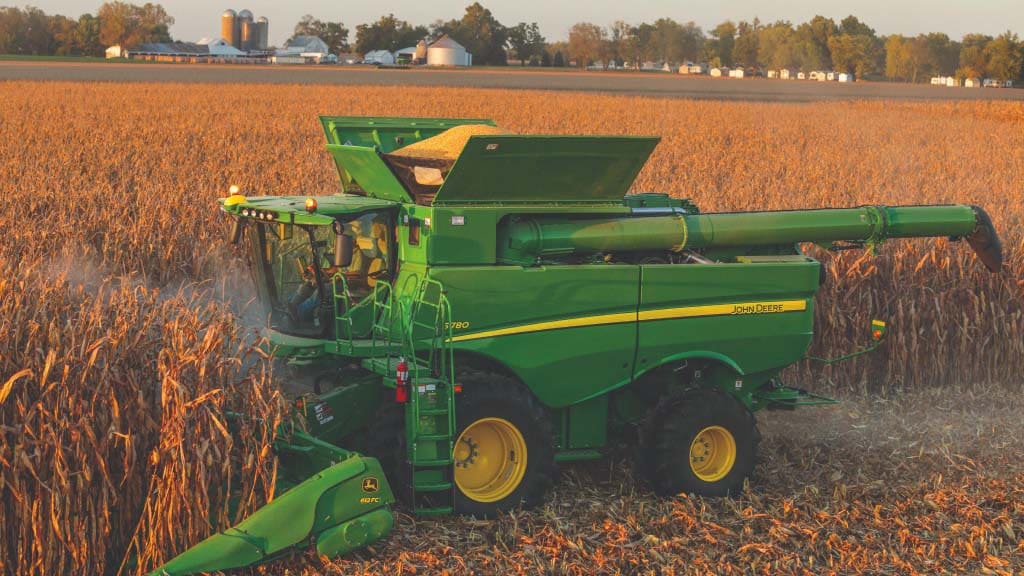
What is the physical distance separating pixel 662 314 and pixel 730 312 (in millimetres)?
507

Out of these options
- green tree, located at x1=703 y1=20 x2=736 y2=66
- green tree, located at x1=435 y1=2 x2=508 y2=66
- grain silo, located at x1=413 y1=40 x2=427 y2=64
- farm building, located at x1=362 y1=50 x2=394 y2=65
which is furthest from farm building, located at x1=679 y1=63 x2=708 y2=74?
farm building, located at x1=362 y1=50 x2=394 y2=65

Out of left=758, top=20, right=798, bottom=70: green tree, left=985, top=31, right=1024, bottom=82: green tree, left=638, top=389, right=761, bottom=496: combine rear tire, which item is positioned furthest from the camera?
left=758, top=20, right=798, bottom=70: green tree

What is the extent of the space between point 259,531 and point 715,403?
10.0ft

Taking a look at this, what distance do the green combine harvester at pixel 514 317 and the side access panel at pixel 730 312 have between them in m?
0.01

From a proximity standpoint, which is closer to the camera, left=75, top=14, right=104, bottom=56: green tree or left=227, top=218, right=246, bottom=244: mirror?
left=227, top=218, right=246, bottom=244: mirror

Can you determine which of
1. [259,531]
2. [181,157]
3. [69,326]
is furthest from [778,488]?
[181,157]

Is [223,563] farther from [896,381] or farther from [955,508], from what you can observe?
[896,381]

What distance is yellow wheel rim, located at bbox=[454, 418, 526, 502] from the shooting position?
6613 millimetres

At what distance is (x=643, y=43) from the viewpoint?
514ft

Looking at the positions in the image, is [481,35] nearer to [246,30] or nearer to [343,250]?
[246,30]

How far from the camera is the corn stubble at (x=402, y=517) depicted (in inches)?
216

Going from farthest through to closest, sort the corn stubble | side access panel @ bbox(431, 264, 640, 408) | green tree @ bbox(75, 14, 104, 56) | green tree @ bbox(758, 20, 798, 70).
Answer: green tree @ bbox(758, 20, 798, 70) → green tree @ bbox(75, 14, 104, 56) → side access panel @ bbox(431, 264, 640, 408) → the corn stubble

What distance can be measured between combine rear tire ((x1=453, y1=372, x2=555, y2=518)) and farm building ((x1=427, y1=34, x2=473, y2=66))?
113 metres

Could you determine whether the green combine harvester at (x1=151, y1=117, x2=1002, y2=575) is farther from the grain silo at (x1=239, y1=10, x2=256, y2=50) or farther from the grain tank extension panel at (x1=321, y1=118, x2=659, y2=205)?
the grain silo at (x1=239, y1=10, x2=256, y2=50)
